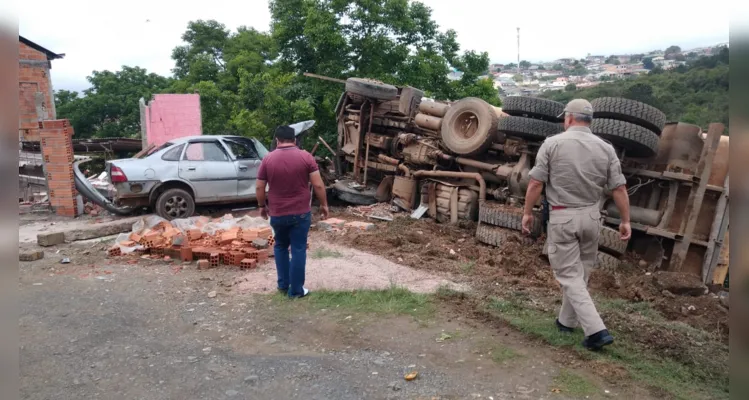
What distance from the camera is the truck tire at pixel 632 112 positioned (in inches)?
285

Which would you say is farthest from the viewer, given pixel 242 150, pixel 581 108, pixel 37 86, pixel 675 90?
pixel 37 86

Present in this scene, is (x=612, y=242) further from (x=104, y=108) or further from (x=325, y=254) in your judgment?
(x=104, y=108)

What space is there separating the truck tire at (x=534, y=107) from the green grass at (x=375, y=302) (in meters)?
4.20

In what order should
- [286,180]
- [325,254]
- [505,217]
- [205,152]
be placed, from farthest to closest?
[205,152], [505,217], [325,254], [286,180]

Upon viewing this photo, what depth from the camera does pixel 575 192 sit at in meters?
4.44

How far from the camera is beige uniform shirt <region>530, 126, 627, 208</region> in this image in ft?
14.5

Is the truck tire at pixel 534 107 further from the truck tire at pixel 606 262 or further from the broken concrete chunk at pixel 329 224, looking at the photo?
the broken concrete chunk at pixel 329 224

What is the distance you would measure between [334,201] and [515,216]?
16.4 feet

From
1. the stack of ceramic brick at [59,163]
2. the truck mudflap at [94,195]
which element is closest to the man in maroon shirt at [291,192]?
the truck mudflap at [94,195]

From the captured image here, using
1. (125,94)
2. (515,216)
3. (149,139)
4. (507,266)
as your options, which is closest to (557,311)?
(507,266)

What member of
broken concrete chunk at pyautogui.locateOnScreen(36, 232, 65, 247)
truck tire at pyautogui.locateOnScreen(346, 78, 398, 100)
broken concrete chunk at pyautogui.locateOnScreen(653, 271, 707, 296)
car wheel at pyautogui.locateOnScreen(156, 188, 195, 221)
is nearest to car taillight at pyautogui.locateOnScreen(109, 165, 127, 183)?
car wheel at pyautogui.locateOnScreen(156, 188, 195, 221)

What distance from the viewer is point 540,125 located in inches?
328

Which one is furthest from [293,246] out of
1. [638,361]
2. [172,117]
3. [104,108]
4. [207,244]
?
[104,108]

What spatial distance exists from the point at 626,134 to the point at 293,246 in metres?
4.51
